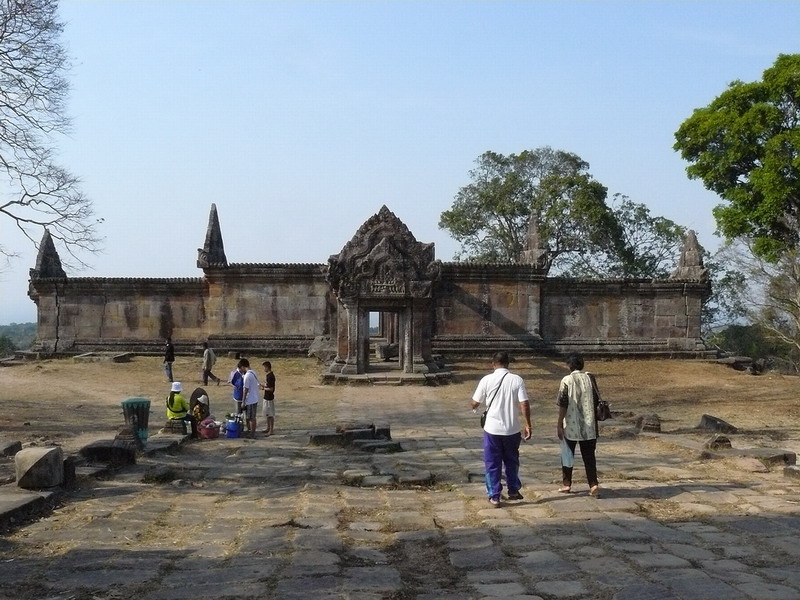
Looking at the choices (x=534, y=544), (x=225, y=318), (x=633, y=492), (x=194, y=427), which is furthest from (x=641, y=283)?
(x=534, y=544)

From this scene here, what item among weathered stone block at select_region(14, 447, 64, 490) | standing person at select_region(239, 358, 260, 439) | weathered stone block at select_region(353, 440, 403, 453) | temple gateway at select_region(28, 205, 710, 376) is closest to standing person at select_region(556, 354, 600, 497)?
Answer: weathered stone block at select_region(353, 440, 403, 453)

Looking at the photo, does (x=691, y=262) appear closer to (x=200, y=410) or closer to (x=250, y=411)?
(x=250, y=411)

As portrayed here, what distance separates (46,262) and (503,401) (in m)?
25.2

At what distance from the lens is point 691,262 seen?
29.4 metres

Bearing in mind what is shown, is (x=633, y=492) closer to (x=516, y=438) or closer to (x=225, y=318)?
(x=516, y=438)

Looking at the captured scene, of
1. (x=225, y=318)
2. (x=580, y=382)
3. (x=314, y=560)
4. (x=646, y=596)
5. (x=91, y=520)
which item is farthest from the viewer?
(x=225, y=318)

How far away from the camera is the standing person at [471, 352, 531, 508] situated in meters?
7.80

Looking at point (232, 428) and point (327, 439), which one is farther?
point (232, 428)

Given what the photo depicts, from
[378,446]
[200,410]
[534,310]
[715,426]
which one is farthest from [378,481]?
[534,310]

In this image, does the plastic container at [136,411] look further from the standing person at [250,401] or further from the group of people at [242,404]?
the standing person at [250,401]

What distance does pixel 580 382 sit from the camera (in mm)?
8172

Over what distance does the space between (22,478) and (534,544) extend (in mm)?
4608

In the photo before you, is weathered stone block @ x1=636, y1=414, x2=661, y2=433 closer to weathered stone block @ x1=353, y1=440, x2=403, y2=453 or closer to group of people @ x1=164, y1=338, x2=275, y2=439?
weathered stone block @ x1=353, y1=440, x2=403, y2=453

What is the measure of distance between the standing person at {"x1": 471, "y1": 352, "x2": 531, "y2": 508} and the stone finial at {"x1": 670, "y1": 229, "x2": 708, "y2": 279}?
22807 millimetres
